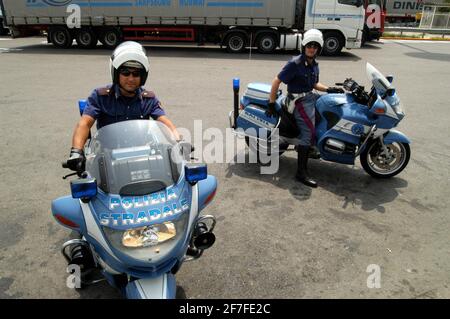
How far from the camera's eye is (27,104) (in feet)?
24.3

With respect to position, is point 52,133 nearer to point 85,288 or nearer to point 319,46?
point 85,288

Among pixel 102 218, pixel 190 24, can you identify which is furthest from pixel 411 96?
pixel 190 24

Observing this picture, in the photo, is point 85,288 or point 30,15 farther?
point 30,15

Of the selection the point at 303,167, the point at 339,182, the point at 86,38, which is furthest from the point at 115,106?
the point at 86,38

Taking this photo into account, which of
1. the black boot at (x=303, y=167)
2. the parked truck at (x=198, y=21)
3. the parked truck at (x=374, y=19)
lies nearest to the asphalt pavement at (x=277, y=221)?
the black boot at (x=303, y=167)

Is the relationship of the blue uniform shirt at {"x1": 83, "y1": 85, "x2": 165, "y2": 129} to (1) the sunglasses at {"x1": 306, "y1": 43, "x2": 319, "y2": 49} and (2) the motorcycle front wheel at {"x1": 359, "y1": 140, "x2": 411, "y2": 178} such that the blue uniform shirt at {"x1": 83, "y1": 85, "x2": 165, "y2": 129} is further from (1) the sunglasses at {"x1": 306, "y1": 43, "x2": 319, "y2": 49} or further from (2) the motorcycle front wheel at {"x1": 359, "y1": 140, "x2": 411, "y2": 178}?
(2) the motorcycle front wheel at {"x1": 359, "y1": 140, "x2": 411, "y2": 178}

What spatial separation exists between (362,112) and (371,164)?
0.74m

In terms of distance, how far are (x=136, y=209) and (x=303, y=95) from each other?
3.11m

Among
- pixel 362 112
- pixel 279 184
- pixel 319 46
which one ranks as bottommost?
pixel 279 184

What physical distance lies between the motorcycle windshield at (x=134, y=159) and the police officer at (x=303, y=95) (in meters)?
2.42

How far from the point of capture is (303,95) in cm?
446

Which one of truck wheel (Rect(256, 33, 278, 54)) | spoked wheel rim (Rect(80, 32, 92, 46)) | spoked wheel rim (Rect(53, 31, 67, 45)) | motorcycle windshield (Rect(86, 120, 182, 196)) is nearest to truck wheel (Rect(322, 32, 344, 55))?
truck wheel (Rect(256, 33, 278, 54))

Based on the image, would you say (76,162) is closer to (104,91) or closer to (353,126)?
(104,91)

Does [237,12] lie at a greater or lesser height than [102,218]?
greater
